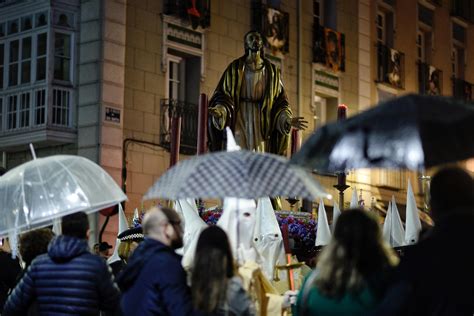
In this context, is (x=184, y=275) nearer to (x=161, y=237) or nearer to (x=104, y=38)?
(x=161, y=237)

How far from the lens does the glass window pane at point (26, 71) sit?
2211 cm

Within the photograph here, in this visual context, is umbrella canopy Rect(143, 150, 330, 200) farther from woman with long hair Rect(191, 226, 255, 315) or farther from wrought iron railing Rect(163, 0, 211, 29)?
wrought iron railing Rect(163, 0, 211, 29)

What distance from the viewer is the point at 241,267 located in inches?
Answer: 289

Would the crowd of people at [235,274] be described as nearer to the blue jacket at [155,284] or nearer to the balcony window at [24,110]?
the blue jacket at [155,284]

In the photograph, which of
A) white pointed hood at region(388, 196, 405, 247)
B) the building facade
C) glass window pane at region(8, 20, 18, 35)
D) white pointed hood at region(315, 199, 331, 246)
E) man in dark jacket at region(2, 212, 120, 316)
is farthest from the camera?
glass window pane at region(8, 20, 18, 35)

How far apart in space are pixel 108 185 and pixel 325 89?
19.8 meters

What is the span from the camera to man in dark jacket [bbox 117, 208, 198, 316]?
6.32m

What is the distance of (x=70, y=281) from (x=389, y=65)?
932 inches

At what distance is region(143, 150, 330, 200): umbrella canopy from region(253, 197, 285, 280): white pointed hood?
8.96 feet

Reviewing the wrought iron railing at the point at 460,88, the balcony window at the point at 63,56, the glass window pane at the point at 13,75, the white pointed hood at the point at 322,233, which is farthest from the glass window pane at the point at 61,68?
the wrought iron railing at the point at 460,88

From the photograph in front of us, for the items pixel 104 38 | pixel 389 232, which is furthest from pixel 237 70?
pixel 104 38

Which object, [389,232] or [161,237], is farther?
[389,232]

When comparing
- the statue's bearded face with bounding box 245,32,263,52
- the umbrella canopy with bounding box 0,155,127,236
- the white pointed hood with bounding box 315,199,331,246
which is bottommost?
the white pointed hood with bounding box 315,199,331,246

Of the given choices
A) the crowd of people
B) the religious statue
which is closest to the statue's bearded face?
the religious statue
